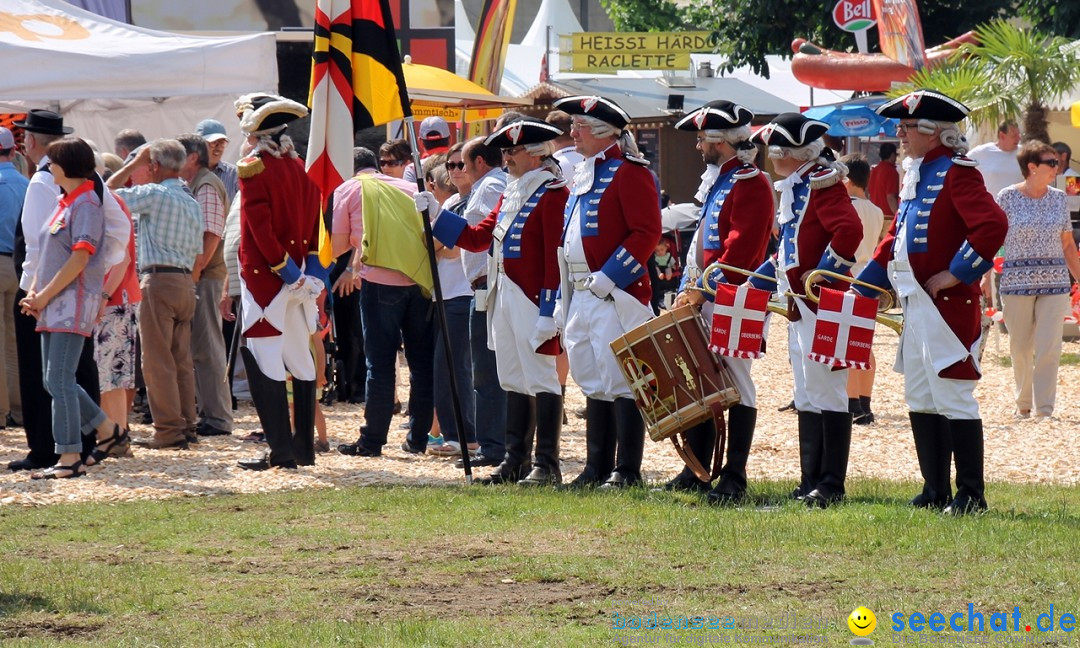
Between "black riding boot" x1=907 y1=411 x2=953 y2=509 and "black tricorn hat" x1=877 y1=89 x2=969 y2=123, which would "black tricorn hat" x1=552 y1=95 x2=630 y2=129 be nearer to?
"black tricorn hat" x1=877 y1=89 x2=969 y2=123

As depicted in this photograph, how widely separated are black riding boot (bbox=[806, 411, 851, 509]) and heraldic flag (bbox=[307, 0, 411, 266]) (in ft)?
10.5

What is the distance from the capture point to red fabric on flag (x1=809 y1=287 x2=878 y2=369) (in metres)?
7.45

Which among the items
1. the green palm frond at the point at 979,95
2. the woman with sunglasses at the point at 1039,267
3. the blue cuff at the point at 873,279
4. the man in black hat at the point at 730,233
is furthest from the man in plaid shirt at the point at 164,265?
the green palm frond at the point at 979,95

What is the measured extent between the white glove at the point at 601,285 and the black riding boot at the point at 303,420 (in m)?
2.07

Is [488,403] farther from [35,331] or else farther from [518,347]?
[35,331]

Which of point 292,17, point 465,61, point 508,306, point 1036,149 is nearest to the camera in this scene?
point 508,306

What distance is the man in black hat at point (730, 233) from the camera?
798cm

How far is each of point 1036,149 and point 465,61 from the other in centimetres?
1734

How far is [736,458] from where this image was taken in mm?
8094

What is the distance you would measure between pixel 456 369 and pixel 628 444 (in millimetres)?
2235

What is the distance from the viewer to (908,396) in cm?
752

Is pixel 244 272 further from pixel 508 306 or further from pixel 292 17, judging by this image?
pixel 292 17

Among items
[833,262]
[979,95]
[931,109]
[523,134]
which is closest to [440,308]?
[523,134]

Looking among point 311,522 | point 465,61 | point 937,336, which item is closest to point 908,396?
point 937,336
